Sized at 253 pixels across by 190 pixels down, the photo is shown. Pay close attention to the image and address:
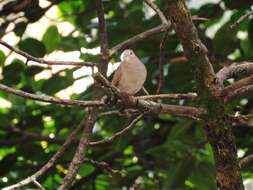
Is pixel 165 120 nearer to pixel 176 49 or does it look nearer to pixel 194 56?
pixel 176 49

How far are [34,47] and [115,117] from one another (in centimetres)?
58

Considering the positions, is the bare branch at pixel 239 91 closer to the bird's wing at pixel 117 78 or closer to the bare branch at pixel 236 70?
the bare branch at pixel 236 70

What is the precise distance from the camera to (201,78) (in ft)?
5.69

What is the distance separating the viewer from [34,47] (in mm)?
3074

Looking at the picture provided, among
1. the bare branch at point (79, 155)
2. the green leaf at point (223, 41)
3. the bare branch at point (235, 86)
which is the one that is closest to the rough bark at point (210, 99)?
the bare branch at point (235, 86)

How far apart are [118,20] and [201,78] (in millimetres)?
1604

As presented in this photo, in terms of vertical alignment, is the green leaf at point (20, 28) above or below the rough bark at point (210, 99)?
above

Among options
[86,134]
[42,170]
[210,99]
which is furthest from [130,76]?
[210,99]

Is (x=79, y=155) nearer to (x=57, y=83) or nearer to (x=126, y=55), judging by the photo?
(x=126, y=55)

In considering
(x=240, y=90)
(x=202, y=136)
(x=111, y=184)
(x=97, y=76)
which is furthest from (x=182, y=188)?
(x=97, y=76)

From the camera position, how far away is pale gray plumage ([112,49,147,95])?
7.75ft

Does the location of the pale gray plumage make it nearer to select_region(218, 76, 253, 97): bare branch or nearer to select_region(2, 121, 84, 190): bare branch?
select_region(2, 121, 84, 190): bare branch

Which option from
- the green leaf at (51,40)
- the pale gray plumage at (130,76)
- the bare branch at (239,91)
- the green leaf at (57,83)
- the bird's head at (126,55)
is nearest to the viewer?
the bare branch at (239,91)

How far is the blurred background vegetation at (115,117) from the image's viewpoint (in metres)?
2.97
